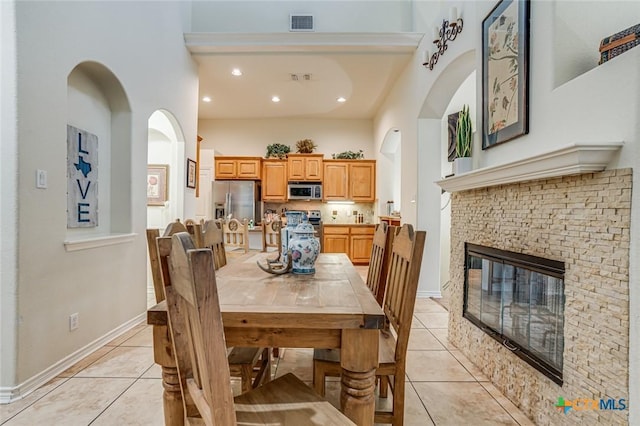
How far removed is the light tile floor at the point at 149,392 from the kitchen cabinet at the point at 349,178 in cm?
445

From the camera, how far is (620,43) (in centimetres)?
138

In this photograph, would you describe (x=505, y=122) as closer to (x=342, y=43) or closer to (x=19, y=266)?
(x=342, y=43)

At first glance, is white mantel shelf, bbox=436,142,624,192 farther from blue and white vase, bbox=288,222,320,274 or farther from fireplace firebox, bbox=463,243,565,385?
blue and white vase, bbox=288,222,320,274

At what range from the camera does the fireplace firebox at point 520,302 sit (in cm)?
156

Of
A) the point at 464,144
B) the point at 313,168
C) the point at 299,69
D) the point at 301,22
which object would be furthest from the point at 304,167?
the point at 464,144

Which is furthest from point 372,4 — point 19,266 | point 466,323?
point 19,266

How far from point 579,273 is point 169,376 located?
1719 millimetres

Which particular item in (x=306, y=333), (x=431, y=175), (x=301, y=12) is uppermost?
(x=301, y=12)

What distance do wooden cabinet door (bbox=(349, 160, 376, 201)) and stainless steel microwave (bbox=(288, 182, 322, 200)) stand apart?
0.71 m

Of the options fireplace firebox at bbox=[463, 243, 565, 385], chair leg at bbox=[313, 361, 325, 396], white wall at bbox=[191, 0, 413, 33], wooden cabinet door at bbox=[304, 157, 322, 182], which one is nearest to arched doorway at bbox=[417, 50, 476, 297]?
white wall at bbox=[191, 0, 413, 33]

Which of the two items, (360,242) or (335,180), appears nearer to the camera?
(360,242)

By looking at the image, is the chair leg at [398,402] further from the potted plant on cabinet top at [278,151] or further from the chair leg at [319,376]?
the potted plant on cabinet top at [278,151]

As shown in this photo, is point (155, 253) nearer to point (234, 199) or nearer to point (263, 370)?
point (263, 370)

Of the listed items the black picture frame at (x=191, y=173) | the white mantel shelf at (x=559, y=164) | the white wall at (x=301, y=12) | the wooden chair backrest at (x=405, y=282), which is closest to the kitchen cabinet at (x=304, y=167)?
the black picture frame at (x=191, y=173)
